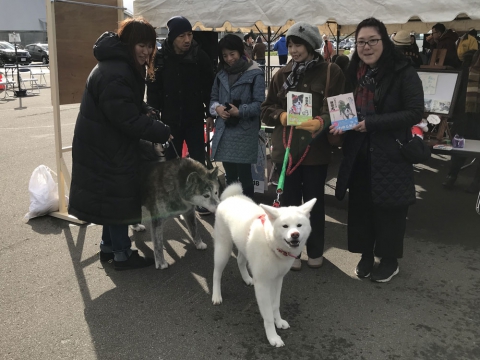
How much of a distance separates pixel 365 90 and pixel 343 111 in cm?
A: 28

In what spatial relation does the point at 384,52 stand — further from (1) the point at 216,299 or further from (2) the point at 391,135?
(1) the point at 216,299

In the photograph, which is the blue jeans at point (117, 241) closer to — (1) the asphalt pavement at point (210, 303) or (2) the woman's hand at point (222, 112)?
(1) the asphalt pavement at point (210, 303)

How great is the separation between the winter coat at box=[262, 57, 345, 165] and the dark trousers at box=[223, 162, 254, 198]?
0.89 meters

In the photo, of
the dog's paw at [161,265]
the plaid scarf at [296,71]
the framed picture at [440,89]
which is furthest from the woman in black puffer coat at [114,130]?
the framed picture at [440,89]

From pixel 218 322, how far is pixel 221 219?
2.48 feet

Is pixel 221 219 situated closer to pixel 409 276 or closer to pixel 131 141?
pixel 131 141

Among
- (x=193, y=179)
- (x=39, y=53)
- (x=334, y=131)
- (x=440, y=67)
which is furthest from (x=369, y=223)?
(x=39, y=53)

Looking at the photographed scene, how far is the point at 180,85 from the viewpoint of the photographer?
4504 millimetres

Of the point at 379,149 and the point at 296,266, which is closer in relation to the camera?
the point at 379,149

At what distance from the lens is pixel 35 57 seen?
3353 cm

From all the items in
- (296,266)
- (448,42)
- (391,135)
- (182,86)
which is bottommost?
(296,266)

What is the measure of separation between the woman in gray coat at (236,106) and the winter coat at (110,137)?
1030mm

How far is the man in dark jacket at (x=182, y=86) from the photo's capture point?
4.37 metres

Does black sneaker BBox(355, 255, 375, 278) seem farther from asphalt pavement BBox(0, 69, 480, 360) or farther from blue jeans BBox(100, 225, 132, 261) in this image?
blue jeans BBox(100, 225, 132, 261)
